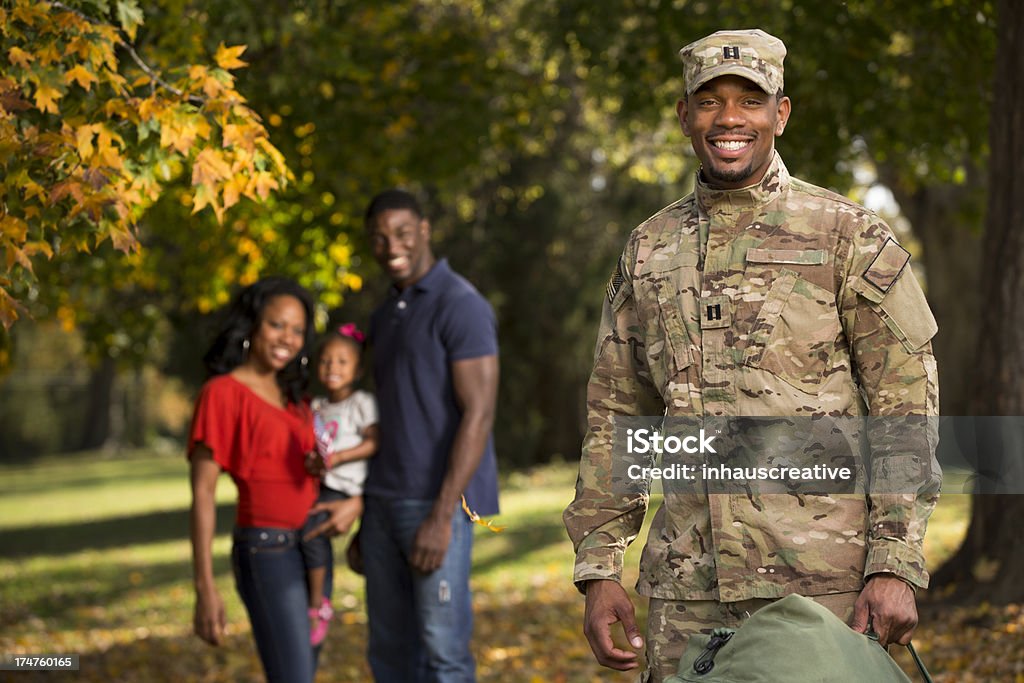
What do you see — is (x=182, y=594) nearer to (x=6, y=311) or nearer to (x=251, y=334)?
(x=251, y=334)

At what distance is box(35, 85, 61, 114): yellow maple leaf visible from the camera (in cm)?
449

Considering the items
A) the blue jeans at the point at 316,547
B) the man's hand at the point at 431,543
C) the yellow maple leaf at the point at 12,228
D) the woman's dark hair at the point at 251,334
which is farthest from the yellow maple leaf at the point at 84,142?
the man's hand at the point at 431,543

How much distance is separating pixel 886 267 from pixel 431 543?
8.28ft

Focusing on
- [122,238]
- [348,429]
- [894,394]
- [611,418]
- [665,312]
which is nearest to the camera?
[894,394]

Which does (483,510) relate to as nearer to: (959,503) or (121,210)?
(121,210)

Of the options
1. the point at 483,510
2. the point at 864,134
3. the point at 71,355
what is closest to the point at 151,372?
the point at 71,355

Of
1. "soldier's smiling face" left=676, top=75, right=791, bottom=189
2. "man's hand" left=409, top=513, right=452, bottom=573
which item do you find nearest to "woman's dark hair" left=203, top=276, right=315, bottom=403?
"man's hand" left=409, top=513, right=452, bottom=573

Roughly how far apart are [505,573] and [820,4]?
6.17 m

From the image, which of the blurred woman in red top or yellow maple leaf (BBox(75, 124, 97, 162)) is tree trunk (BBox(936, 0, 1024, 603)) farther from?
yellow maple leaf (BBox(75, 124, 97, 162))

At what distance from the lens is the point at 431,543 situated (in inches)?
193

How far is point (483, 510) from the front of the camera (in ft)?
17.0

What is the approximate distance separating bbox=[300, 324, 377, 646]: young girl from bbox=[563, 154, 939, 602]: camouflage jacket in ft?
7.02

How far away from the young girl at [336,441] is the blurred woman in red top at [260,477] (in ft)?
0.21

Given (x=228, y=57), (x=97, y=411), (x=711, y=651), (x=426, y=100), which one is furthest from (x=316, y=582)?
(x=97, y=411)
